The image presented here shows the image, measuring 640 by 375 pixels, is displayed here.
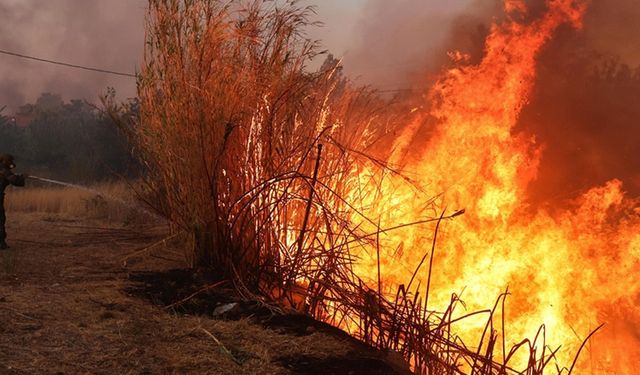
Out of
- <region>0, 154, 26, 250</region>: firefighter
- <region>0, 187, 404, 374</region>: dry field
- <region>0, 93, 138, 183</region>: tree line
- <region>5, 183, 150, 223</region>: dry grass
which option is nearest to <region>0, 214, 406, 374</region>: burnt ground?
<region>0, 187, 404, 374</region>: dry field

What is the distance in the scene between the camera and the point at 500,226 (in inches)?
280

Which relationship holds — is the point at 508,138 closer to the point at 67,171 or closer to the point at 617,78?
the point at 617,78

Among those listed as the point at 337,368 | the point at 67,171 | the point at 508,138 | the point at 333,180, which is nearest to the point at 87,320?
the point at 337,368

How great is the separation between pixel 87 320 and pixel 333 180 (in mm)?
2991

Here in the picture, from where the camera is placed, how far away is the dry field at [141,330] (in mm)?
3641

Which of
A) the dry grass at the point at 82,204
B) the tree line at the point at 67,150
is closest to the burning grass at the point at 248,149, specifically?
the dry grass at the point at 82,204

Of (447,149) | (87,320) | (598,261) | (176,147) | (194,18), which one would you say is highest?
(194,18)

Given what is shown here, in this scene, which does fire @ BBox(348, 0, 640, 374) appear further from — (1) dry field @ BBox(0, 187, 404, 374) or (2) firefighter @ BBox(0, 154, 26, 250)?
(2) firefighter @ BBox(0, 154, 26, 250)

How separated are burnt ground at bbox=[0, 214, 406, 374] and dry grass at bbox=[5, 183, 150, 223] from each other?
250 inches

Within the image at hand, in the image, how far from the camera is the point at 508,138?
289 inches

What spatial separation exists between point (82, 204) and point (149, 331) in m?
11.8

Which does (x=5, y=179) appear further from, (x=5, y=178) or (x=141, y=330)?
(x=141, y=330)

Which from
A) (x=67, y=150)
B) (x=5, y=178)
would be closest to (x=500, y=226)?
(x=5, y=178)

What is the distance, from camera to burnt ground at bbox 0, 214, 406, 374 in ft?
11.9
